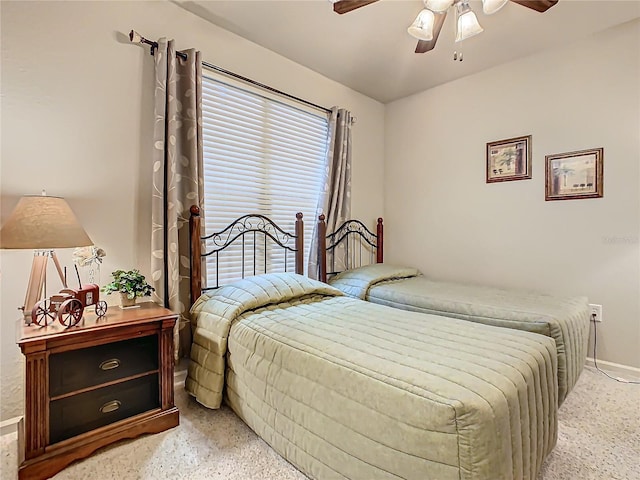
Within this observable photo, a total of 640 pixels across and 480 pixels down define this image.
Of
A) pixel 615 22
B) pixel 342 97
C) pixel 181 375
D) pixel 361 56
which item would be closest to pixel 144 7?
pixel 361 56

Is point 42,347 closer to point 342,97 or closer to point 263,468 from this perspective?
point 263,468

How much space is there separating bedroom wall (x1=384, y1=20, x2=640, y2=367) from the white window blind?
117cm

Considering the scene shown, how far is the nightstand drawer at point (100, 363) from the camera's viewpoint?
1.46 meters

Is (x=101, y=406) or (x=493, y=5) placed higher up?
(x=493, y=5)

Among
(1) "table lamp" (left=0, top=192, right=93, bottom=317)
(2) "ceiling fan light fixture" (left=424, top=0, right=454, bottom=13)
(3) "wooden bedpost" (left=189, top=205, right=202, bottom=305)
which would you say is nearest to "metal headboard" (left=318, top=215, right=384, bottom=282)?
(3) "wooden bedpost" (left=189, top=205, right=202, bottom=305)

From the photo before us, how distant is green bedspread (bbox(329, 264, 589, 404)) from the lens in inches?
73.4

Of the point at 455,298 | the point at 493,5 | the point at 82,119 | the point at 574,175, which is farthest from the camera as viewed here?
the point at 574,175

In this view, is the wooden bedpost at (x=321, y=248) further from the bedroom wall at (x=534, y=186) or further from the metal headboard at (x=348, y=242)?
the bedroom wall at (x=534, y=186)

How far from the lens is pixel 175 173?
2107 millimetres

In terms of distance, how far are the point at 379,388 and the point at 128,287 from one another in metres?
1.42

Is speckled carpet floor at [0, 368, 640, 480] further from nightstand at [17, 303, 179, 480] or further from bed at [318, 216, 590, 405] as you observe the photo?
bed at [318, 216, 590, 405]

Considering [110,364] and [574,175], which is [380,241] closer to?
[574,175]

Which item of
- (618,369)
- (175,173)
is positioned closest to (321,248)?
(175,173)

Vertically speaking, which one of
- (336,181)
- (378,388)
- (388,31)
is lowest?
(378,388)
